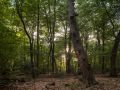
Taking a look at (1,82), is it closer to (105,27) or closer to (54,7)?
(54,7)

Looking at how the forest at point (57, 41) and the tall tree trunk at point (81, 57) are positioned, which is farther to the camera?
the forest at point (57, 41)

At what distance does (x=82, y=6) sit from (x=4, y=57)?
445 inches

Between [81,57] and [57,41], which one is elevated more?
[57,41]

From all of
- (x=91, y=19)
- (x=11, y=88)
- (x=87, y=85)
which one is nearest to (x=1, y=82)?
(x=11, y=88)

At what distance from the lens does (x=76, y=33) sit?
35.3ft

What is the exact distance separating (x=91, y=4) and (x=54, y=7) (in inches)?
213

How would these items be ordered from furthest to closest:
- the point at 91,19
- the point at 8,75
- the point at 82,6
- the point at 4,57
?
the point at 91,19
the point at 82,6
the point at 4,57
the point at 8,75

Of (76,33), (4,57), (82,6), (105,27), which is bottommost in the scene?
(4,57)

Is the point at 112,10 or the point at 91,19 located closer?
the point at 112,10

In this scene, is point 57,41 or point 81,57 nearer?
point 81,57

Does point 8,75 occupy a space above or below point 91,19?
below

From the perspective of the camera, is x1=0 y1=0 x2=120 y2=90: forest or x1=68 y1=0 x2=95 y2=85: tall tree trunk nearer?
x1=68 y1=0 x2=95 y2=85: tall tree trunk

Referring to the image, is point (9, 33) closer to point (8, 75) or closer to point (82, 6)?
point (8, 75)

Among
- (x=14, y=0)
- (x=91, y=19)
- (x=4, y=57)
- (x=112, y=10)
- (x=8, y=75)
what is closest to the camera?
(x=8, y=75)
